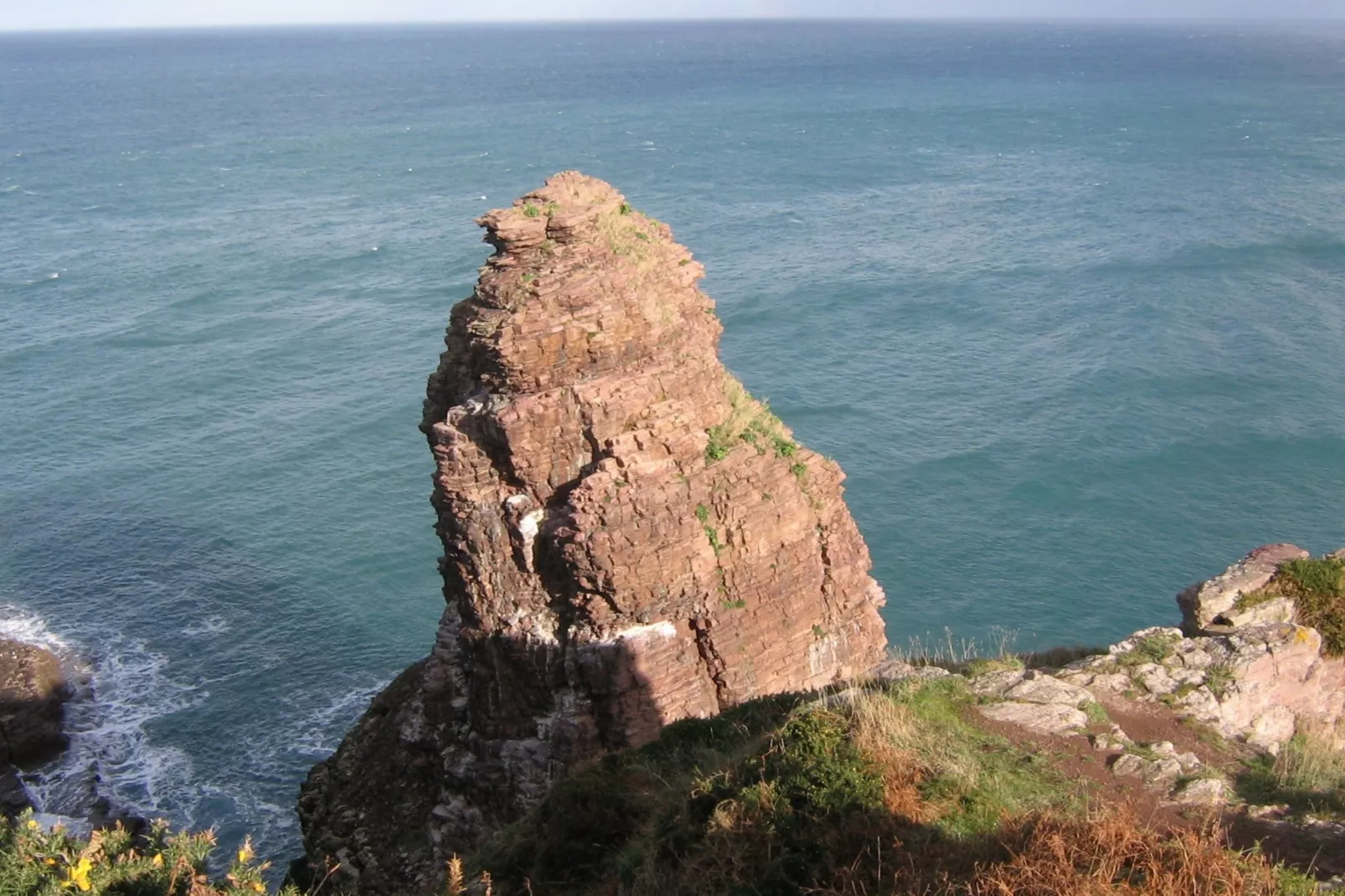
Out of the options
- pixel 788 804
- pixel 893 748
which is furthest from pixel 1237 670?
pixel 788 804

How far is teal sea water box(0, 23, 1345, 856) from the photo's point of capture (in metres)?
54.2

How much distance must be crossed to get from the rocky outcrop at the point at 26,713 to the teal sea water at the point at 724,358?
1.42m

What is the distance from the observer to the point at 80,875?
1627 cm

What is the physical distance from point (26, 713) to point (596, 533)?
37915mm

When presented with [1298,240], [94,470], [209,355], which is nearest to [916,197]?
[1298,240]

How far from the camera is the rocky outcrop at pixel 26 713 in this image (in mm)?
47281

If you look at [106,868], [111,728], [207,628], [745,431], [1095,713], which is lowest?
[111,728]

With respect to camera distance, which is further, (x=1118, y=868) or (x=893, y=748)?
(x=893, y=748)

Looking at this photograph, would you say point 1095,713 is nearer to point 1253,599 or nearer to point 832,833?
point 832,833

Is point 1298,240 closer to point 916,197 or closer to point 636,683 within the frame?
point 916,197

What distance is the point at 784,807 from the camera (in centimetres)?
1541

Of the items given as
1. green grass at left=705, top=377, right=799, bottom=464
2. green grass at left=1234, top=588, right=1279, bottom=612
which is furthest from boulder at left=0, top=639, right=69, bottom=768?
green grass at left=1234, top=588, right=1279, bottom=612

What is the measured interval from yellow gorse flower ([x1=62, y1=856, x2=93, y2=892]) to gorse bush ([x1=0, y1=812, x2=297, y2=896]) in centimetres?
1

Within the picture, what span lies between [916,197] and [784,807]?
111 metres
